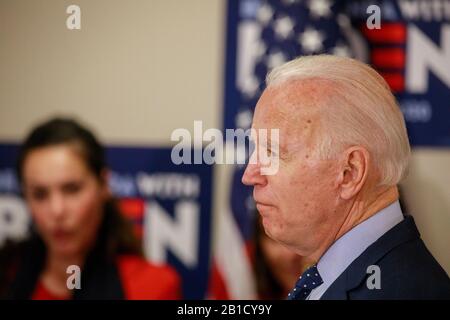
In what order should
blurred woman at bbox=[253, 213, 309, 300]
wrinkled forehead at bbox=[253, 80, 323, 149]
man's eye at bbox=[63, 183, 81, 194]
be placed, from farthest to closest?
blurred woman at bbox=[253, 213, 309, 300] → man's eye at bbox=[63, 183, 81, 194] → wrinkled forehead at bbox=[253, 80, 323, 149]

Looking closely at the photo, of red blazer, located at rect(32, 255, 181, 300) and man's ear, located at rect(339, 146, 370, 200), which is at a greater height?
man's ear, located at rect(339, 146, 370, 200)

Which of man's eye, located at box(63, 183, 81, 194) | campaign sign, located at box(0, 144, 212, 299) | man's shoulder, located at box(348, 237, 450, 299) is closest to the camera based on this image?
man's shoulder, located at box(348, 237, 450, 299)

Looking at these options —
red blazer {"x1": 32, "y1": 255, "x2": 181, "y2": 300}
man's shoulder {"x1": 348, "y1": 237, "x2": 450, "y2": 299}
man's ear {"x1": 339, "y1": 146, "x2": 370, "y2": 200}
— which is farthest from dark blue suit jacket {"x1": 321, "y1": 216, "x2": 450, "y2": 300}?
red blazer {"x1": 32, "y1": 255, "x2": 181, "y2": 300}

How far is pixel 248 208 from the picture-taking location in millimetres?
3189

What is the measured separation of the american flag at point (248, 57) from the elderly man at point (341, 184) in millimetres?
1605

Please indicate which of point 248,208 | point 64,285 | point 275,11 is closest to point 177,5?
point 275,11

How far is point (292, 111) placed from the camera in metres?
1.48

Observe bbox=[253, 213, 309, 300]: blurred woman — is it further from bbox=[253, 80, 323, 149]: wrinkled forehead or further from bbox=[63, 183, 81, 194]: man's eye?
bbox=[253, 80, 323, 149]: wrinkled forehead

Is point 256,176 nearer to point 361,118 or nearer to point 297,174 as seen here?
point 297,174

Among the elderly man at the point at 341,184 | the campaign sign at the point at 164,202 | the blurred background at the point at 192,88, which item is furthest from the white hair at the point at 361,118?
the campaign sign at the point at 164,202

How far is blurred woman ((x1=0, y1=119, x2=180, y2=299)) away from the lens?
2.62 m

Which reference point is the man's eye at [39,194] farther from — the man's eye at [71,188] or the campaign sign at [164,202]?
the campaign sign at [164,202]
